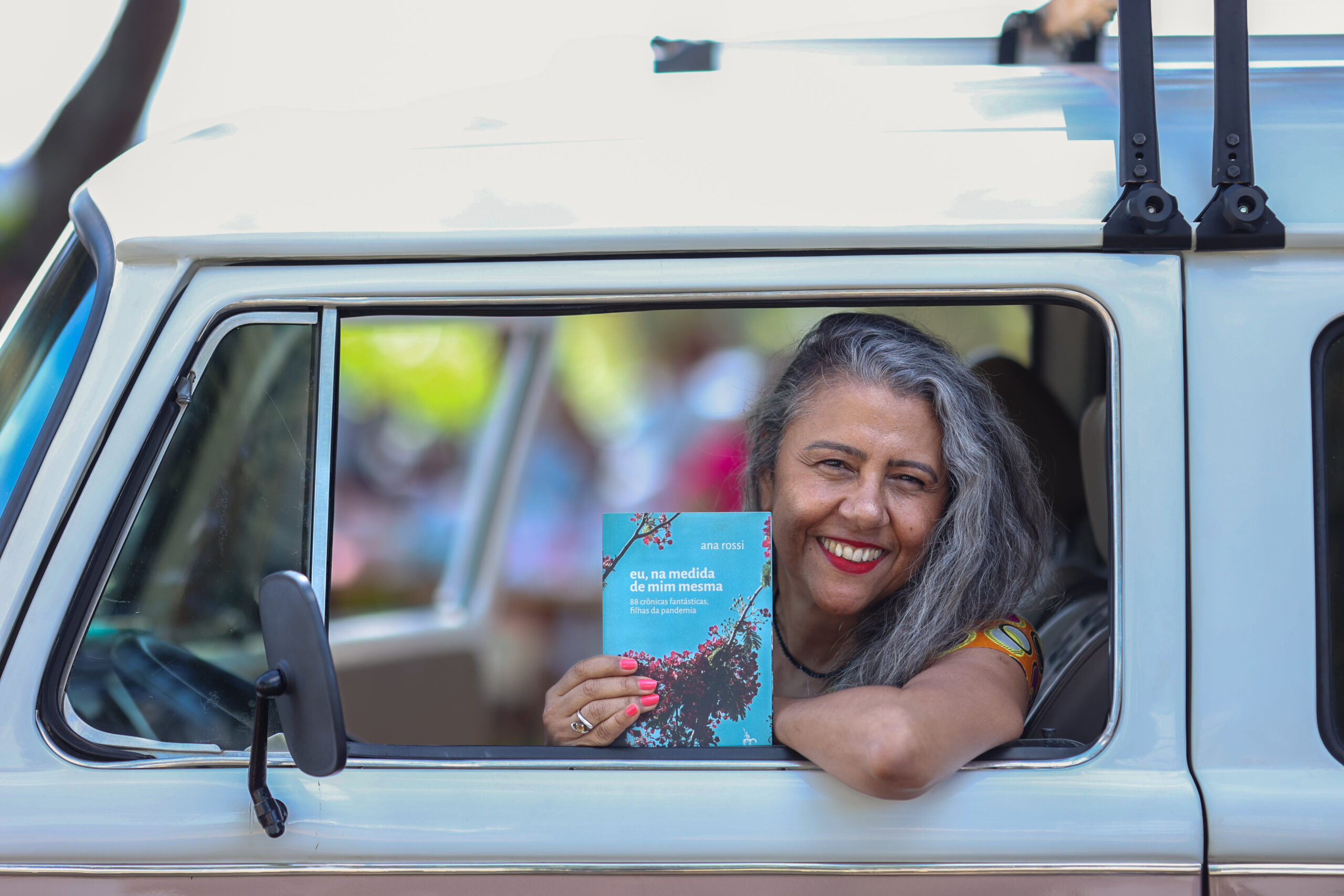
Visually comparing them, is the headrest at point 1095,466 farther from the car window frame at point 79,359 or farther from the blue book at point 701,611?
the car window frame at point 79,359

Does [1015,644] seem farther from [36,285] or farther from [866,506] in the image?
[36,285]

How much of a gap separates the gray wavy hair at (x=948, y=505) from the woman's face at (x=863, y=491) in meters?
0.03

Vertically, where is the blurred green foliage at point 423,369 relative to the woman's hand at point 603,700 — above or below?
below

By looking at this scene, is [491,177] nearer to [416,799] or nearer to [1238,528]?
[416,799]

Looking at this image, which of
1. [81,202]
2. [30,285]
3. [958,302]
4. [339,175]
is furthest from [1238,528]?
[30,285]

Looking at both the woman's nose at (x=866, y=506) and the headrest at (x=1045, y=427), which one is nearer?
the woman's nose at (x=866, y=506)

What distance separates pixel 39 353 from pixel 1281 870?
1936mm

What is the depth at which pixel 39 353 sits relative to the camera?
1.64 meters

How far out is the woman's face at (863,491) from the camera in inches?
71.5

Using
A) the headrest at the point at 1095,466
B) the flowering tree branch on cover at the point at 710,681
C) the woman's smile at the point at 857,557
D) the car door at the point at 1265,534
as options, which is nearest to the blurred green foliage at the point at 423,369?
the flowering tree branch on cover at the point at 710,681

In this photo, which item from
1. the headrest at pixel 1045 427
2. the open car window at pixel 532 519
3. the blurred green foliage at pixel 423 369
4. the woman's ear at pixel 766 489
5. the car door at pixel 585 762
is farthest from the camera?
the blurred green foliage at pixel 423 369

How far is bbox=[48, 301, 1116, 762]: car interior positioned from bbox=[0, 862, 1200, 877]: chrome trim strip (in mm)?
152

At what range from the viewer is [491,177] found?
1569mm

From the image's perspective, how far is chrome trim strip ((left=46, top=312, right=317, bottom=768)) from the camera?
4.81ft
